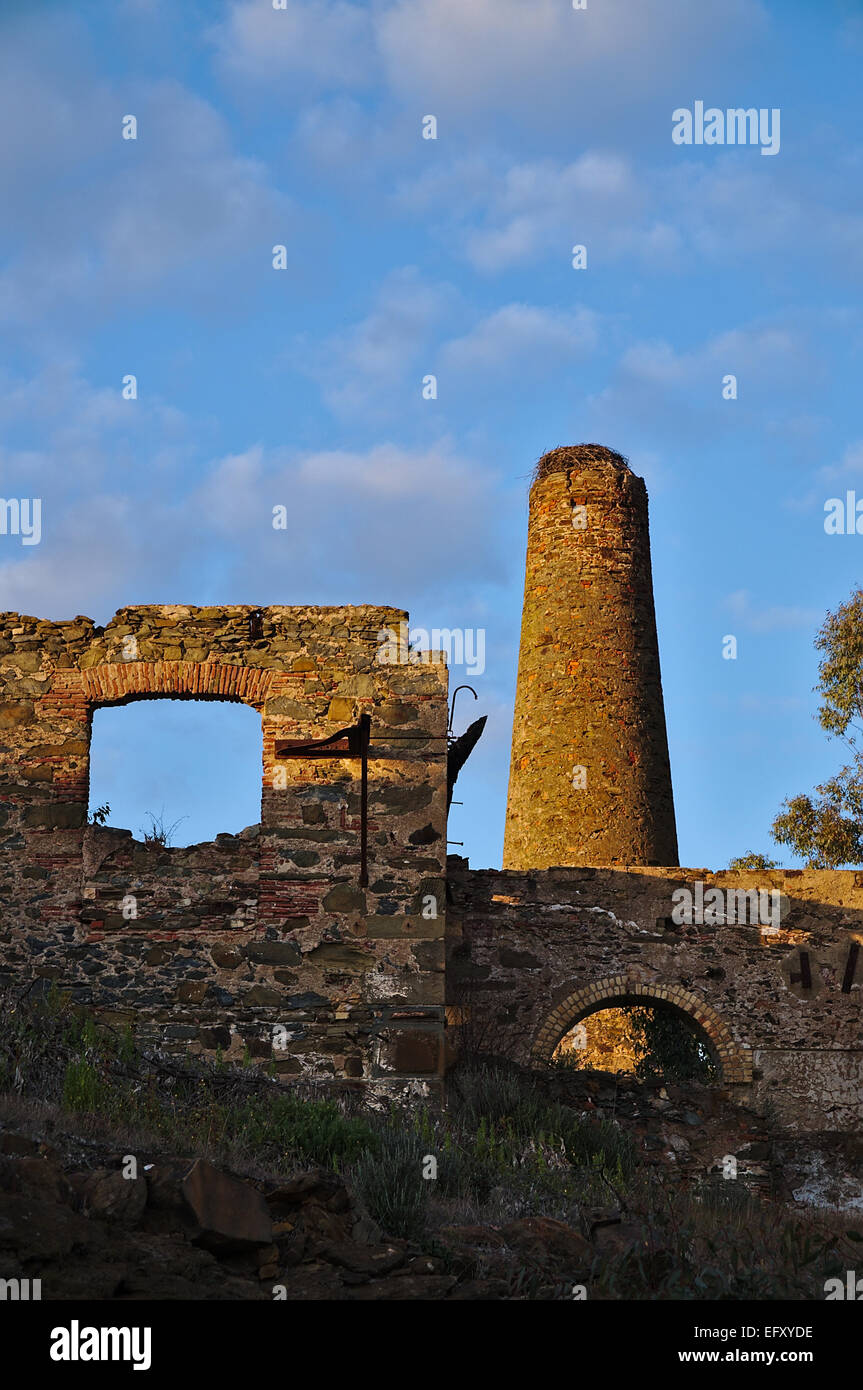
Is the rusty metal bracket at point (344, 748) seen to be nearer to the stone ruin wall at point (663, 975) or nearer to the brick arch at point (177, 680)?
the brick arch at point (177, 680)

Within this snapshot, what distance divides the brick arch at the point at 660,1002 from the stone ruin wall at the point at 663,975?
0.01m

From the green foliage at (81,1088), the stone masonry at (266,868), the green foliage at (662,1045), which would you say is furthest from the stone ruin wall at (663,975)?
the green foliage at (81,1088)

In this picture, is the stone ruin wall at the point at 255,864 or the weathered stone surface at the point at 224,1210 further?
the stone ruin wall at the point at 255,864

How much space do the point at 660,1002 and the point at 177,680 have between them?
20.0 ft

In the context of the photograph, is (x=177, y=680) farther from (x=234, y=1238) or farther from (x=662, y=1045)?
(x=662, y=1045)

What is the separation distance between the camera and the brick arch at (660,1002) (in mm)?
13891

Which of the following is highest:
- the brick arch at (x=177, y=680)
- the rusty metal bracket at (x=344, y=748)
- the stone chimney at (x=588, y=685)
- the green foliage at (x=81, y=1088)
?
the stone chimney at (x=588, y=685)

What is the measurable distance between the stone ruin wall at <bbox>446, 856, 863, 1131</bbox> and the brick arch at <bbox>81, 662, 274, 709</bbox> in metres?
3.58

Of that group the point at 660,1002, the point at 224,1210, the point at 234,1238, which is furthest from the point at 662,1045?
the point at 234,1238

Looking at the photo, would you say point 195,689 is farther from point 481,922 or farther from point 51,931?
point 481,922

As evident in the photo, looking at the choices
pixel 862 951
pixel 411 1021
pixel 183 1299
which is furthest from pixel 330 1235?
pixel 862 951

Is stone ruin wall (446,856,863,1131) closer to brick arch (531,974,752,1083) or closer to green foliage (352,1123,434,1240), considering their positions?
brick arch (531,974,752,1083)

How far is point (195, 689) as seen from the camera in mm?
11508

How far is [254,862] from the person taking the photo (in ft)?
36.8
